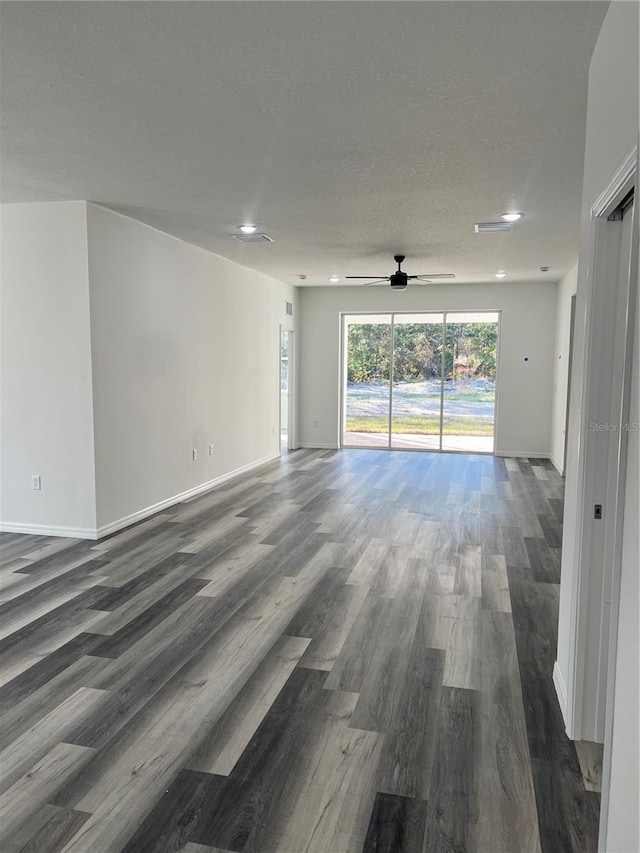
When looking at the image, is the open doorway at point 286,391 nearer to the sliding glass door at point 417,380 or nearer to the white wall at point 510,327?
the white wall at point 510,327

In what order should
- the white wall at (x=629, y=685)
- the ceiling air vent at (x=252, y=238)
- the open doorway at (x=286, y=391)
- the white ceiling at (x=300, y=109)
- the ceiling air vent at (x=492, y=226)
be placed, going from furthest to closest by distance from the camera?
the open doorway at (x=286, y=391) → the ceiling air vent at (x=252, y=238) → the ceiling air vent at (x=492, y=226) → the white ceiling at (x=300, y=109) → the white wall at (x=629, y=685)

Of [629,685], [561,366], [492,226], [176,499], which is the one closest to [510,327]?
[561,366]

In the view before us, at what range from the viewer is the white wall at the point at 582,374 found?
1.36 m

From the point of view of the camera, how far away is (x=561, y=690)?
7.99 ft

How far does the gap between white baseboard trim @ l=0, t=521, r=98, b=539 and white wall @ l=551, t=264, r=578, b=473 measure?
5.82 m

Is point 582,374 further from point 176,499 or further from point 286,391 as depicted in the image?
point 286,391

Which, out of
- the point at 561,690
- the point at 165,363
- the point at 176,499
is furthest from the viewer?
the point at 176,499

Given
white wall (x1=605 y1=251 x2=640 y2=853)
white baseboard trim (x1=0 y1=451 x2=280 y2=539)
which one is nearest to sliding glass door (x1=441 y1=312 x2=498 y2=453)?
white baseboard trim (x1=0 y1=451 x2=280 y2=539)

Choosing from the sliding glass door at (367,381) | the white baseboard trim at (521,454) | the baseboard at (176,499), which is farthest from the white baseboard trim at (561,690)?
the sliding glass door at (367,381)

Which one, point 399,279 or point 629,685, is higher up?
point 399,279

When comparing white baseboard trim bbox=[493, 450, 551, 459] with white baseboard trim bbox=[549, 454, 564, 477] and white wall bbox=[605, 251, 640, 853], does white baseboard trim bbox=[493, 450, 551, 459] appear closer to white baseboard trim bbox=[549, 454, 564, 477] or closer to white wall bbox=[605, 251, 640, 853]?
white baseboard trim bbox=[549, 454, 564, 477]

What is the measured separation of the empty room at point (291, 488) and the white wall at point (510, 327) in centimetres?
239

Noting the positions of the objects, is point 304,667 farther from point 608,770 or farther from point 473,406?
point 473,406

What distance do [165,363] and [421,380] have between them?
501 cm
